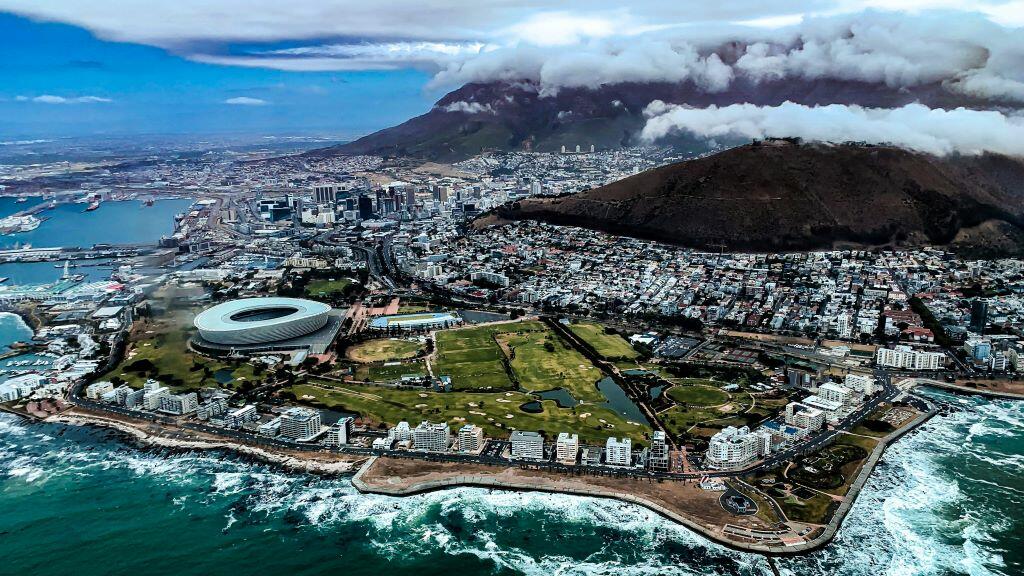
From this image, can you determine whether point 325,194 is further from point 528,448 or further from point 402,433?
point 528,448

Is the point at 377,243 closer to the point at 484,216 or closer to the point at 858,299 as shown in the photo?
the point at 484,216

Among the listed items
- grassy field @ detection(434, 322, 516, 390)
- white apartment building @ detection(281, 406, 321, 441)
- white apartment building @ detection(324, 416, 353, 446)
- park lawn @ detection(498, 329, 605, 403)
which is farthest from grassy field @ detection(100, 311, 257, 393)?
park lawn @ detection(498, 329, 605, 403)

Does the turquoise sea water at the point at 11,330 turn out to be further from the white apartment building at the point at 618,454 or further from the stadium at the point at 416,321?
the white apartment building at the point at 618,454

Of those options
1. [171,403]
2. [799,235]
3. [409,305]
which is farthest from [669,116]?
[171,403]

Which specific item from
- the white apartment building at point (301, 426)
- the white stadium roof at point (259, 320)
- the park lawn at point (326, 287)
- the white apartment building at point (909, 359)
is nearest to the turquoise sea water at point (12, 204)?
the park lawn at point (326, 287)

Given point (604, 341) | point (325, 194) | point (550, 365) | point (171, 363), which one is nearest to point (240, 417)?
point (171, 363)

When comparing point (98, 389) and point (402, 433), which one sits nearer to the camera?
point (402, 433)

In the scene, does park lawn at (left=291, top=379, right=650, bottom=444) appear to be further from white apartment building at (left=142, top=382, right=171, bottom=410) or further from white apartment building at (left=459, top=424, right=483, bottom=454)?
white apartment building at (left=142, top=382, right=171, bottom=410)
